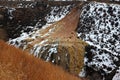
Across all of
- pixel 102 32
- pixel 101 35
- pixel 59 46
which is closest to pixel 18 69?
pixel 59 46

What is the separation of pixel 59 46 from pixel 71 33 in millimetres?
4225

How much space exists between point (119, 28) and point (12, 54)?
19743mm

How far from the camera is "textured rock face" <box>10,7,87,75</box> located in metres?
20.6

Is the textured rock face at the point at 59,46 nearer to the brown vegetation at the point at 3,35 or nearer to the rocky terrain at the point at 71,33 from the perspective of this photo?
the rocky terrain at the point at 71,33

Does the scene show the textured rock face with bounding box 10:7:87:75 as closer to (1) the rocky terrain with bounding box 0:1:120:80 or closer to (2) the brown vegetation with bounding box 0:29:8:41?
(1) the rocky terrain with bounding box 0:1:120:80

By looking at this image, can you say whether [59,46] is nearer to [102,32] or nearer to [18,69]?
[102,32]

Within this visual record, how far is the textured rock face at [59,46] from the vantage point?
20594 millimetres

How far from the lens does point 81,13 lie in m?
28.2

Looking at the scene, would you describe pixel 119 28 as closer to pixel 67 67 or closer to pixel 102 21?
pixel 102 21

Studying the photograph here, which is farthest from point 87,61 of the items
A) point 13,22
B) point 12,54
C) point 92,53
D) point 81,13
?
point 12,54

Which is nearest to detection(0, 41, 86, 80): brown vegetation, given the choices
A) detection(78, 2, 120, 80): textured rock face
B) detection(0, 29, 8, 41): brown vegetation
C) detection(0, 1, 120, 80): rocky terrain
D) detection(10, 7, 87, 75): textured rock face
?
detection(0, 1, 120, 80): rocky terrain

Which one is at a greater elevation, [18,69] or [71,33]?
[18,69]

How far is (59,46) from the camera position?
69.3 feet

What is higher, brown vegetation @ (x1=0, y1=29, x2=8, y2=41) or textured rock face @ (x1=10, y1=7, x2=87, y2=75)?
textured rock face @ (x1=10, y1=7, x2=87, y2=75)
